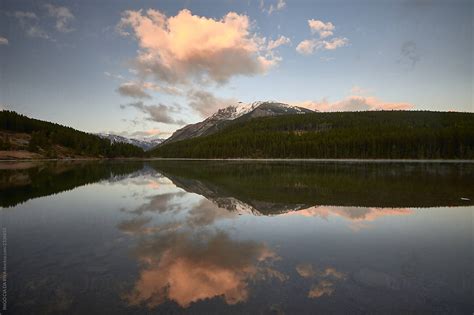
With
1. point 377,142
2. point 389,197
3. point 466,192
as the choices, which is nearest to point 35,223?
point 389,197

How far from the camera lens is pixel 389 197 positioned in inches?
985

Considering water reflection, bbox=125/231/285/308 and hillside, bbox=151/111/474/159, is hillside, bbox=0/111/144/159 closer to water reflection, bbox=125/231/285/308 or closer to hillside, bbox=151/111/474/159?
hillside, bbox=151/111/474/159

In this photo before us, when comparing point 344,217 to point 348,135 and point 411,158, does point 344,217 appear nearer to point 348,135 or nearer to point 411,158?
point 411,158

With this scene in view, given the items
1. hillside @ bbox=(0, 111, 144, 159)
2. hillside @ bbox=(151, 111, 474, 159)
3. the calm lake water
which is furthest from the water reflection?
hillside @ bbox=(151, 111, 474, 159)

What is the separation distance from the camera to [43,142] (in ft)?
479

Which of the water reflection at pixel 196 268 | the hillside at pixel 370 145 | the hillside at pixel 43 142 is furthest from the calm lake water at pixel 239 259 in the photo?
the hillside at pixel 43 142

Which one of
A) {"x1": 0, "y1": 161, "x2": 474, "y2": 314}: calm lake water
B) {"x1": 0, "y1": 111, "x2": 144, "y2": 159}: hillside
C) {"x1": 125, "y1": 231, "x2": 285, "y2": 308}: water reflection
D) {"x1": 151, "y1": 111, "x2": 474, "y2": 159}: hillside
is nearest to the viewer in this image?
{"x1": 0, "y1": 161, "x2": 474, "y2": 314}: calm lake water

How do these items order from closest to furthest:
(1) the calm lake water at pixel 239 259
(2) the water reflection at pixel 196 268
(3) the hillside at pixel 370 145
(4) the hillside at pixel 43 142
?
(1) the calm lake water at pixel 239 259 → (2) the water reflection at pixel 196 268 → (3) the hillside at pixel 370 145 → (4) the hillside at pixel 43 142

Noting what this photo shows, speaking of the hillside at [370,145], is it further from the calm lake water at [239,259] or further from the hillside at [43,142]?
the calm lake water at [239,259]

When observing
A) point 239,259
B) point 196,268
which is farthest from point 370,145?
point 196,268

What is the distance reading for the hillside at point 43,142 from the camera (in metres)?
135

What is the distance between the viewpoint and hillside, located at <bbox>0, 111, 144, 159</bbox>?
135 meters

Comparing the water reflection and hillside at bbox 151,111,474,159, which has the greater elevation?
hillside at bbox 151,111,474,159

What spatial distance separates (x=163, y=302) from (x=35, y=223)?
12.2 metres
